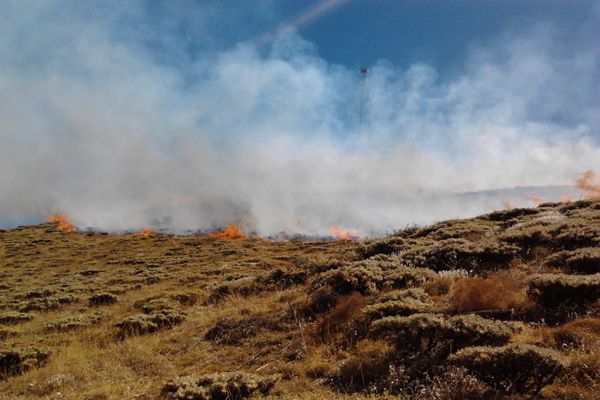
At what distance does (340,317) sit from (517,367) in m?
4.35

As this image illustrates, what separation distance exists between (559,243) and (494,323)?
817 cm

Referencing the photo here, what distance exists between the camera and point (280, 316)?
10.1m

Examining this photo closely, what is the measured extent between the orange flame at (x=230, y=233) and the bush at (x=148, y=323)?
5231 centimetres

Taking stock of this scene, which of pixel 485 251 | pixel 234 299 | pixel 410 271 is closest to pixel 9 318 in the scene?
pixel 234 299

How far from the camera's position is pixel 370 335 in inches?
303

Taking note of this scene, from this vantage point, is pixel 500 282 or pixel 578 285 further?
pixel 500 282

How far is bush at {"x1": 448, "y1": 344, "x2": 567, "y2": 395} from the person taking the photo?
4.85 meters

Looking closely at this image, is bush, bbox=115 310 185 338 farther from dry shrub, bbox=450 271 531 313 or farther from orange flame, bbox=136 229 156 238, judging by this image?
orange flame, bbox=136 229 156 238

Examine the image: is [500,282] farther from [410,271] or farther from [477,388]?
[477,388]

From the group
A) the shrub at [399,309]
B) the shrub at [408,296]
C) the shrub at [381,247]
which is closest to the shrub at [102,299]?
the shrub at [381,247]

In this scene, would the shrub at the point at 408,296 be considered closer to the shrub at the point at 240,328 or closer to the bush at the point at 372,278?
the bush at the point at 372,278

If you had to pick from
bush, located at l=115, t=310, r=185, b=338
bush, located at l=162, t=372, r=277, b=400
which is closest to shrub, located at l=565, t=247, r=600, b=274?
bush, located at l=162, t=372, r=277, b=400

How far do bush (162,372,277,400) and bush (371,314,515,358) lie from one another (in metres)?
2.34

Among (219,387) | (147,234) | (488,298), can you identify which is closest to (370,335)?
(488,298)
